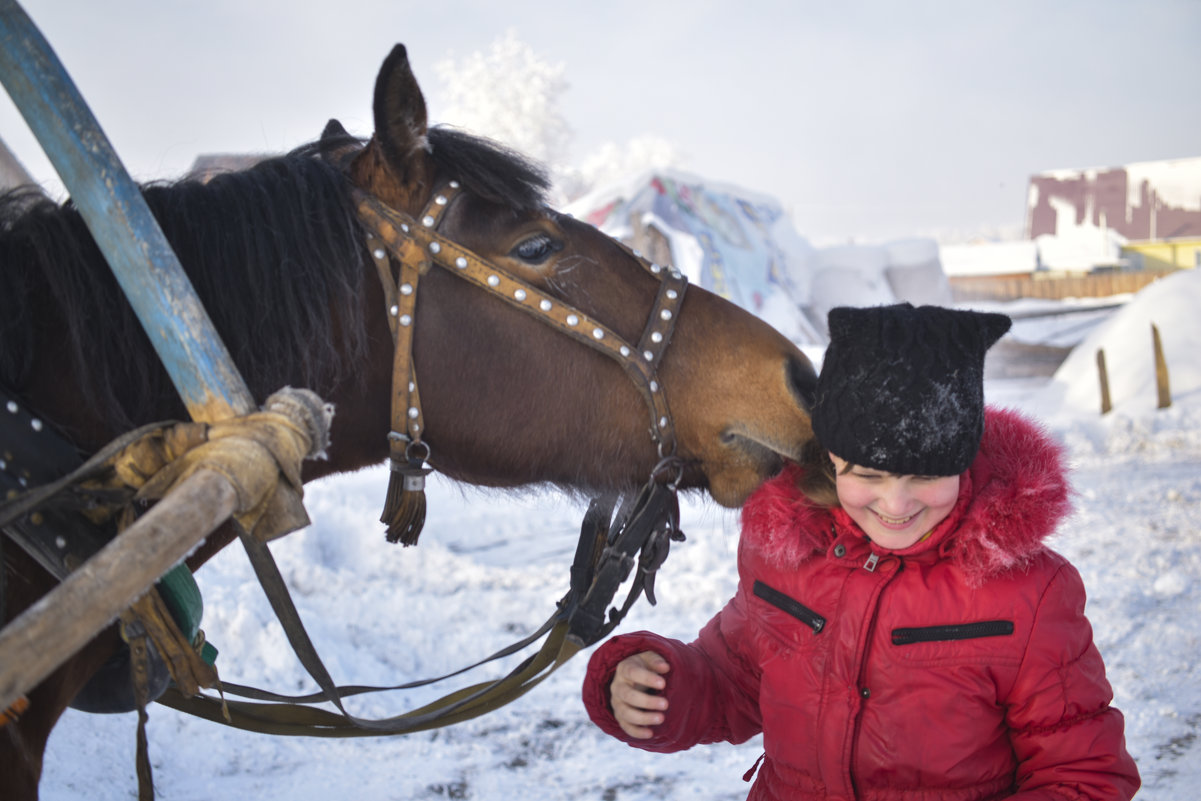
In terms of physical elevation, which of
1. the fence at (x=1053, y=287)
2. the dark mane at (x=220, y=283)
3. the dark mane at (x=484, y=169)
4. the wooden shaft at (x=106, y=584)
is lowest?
the wooden shaft at (x=106, y=584)

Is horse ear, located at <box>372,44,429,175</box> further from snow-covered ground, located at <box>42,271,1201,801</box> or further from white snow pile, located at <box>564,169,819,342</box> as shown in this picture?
white snow pile, located at <box>564,169,819,342</box>

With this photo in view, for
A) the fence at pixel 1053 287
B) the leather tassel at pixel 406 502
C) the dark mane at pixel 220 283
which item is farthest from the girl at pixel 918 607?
the fence at pixel 1053 287

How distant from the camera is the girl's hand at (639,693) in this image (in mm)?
1692

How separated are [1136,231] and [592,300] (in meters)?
42.1

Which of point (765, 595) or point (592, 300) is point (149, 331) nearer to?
point (592, 300)

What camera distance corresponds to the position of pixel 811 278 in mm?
23516

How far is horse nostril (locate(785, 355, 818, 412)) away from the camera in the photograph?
175 centimetres

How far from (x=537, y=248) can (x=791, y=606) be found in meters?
0.95

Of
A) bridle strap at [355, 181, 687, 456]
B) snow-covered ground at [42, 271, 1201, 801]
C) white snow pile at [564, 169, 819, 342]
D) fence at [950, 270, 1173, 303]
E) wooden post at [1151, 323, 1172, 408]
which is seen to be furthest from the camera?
fence at [950, 270, 1173, 303]

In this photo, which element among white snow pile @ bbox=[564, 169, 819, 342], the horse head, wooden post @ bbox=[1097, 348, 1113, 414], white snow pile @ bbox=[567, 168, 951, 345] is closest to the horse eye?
the horse head

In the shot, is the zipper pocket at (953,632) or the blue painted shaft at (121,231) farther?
the zipper pocket at (953,632)

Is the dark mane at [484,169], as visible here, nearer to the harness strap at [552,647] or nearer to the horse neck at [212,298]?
the horse neck at [212,298]

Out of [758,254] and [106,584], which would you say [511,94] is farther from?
[106,584]

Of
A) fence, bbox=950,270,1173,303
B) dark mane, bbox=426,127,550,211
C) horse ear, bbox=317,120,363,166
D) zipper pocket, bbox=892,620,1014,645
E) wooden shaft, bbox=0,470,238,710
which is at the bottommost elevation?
zipper pocket, bbox=892,620,1014,645
